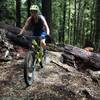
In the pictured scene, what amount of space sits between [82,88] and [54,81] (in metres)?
1.01

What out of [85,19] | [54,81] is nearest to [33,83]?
[54,81]

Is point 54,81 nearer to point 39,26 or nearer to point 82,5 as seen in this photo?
point 39,26

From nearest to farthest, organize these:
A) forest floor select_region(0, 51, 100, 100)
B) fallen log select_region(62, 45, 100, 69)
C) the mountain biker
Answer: forest floor select_region(0, 51, 100, 100) → the mountain biker → fallen log select_region(62, 45, 100, 69)

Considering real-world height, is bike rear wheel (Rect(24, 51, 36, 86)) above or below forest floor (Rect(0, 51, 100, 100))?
above

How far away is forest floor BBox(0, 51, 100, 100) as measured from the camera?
9773 mm

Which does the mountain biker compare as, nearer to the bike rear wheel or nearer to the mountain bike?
the mountain bike

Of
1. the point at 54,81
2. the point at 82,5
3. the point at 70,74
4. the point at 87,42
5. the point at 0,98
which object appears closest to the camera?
the point at 0,98

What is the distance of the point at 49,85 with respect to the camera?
34.4ft

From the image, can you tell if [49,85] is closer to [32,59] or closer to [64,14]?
[32,59]

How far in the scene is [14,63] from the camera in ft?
42.4

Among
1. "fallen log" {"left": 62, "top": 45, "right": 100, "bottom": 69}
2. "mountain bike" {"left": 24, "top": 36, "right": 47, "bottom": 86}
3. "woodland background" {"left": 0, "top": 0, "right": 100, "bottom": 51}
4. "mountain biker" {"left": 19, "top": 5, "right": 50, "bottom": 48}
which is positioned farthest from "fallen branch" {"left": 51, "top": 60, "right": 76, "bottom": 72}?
"woodland background" {"left": 0, "top": 0, "right": 100, "bottom": 51}

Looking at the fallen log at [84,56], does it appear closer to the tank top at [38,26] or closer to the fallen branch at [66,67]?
the fallen branch at [66,67]

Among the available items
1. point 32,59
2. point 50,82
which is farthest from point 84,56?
point 32,59

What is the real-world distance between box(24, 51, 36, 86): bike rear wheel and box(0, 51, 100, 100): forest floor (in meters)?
0.26
